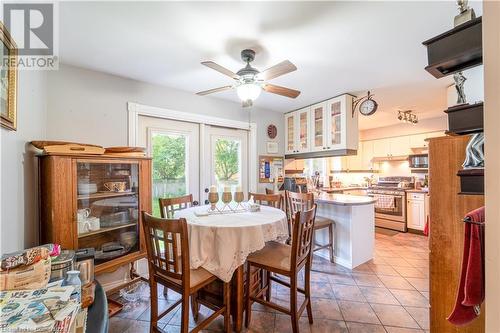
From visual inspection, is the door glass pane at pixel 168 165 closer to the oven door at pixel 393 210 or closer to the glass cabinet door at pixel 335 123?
the glass cabinet door at pixel 335 123

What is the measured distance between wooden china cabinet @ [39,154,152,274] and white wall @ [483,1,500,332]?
2.39 metres

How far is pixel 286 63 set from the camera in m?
1.63

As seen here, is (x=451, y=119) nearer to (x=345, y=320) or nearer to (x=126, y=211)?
(x=345, y=320)

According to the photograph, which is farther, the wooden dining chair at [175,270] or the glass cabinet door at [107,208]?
the glass cabinet door at [107,208]

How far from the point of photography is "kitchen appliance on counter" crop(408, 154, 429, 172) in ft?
14.7

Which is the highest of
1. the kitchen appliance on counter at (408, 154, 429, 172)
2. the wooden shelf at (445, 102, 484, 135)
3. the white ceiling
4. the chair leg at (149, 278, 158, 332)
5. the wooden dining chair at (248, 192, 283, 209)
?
the white ceiling

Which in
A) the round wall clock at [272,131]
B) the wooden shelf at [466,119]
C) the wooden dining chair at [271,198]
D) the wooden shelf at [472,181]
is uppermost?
the round wall clock at [272,131]

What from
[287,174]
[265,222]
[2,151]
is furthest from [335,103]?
[2,151]

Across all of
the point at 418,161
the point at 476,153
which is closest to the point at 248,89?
the point at 476,153

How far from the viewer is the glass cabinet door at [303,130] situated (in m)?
3.77

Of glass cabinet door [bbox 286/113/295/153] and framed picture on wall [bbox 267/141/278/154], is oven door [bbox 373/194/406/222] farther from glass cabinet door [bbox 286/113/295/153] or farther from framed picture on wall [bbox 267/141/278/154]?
framed picture on wall [bbox 267/141/278/154]

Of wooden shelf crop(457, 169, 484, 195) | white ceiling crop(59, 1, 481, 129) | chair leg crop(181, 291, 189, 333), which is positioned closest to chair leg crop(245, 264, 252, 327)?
chair leg crop(181, 291, 189, 333)

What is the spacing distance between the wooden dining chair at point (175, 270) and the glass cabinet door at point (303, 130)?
8.77 feet

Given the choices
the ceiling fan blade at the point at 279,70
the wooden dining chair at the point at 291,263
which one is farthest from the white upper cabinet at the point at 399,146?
the ceiling fan blade at the point at 279,70
